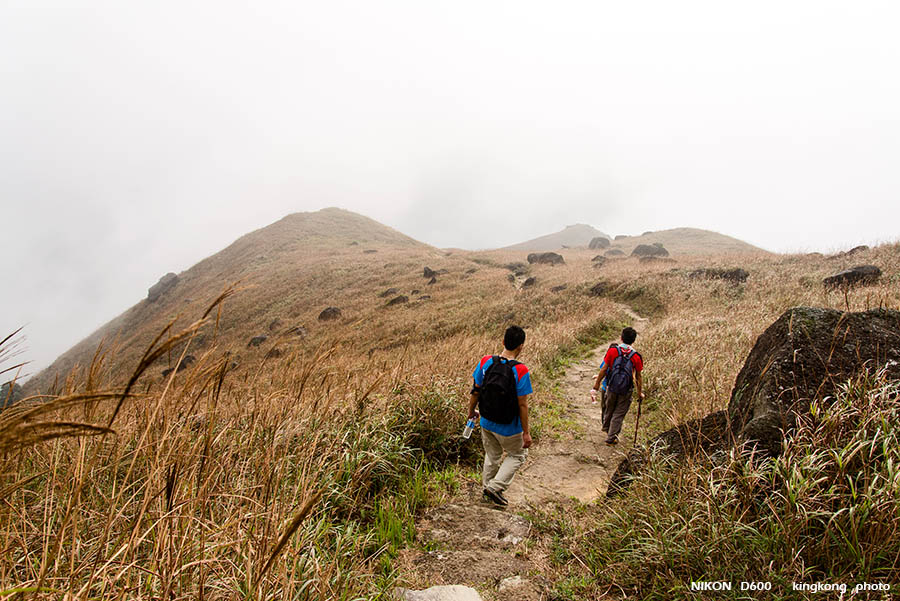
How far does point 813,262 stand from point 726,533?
1054 inches

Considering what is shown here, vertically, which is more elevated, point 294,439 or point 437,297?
point 437,297

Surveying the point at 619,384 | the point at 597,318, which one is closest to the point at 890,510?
the point at 619,384

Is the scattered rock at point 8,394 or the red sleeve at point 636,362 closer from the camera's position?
the scattered rock at point 8,394

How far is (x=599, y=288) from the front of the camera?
72.3 ft

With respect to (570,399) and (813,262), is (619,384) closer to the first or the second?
(570,399)

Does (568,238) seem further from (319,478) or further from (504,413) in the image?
(319,478)

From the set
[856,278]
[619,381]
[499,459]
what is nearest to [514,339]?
[499,459]

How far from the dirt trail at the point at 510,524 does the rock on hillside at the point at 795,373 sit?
42.7 inches

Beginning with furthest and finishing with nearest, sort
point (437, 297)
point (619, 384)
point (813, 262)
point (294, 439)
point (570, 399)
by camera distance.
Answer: point (437, 297), point (813, 262), point (570, 399), point (619, 384), point (294, 439)

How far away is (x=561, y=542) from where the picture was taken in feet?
11.7

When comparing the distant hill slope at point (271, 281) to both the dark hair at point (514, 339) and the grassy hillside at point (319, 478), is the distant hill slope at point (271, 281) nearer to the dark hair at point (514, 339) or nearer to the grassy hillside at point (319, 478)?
the grassy hillside at point (319, 478)

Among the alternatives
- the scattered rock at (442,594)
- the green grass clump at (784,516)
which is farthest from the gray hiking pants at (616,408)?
→ the scattered rock at (442,594)

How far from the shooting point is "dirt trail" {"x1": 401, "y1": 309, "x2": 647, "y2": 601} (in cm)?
319

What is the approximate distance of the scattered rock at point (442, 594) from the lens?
2820 mm
